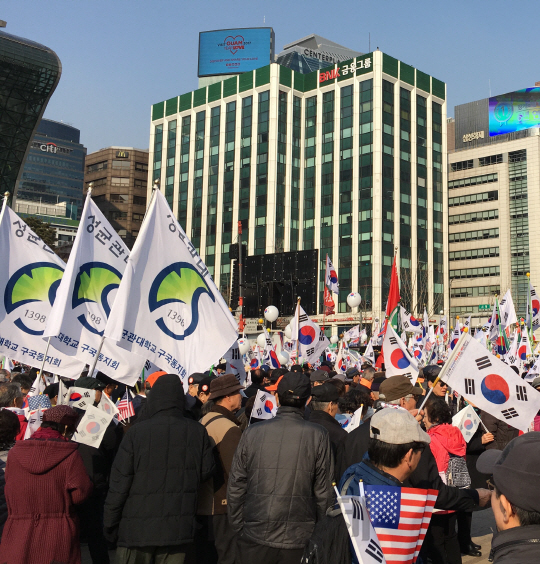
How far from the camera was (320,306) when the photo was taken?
73500mm

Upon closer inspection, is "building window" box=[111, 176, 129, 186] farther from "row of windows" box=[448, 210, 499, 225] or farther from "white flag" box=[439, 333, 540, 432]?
"white flag" box=[439, 333, 540, 432]

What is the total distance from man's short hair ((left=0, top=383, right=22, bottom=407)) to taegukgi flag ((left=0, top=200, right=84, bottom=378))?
1603mm

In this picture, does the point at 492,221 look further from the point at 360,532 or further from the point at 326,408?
the point at 360,532

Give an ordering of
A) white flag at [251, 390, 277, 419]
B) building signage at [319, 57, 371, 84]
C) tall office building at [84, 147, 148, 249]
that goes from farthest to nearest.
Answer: tall office building at [84, 147, 148, 249] < building signage at [319, 57, 371, 84] < white flag at [251, 390, 277, 419]

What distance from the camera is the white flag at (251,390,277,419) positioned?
6.63 metres

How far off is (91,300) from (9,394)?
6.53ft

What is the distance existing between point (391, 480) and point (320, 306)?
70.5 metres

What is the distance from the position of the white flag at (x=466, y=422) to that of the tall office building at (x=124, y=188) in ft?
297

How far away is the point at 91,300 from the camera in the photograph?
8.71m

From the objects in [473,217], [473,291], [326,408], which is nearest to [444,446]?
[326,408]

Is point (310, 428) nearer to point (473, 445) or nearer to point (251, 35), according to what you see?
point (473, 445)

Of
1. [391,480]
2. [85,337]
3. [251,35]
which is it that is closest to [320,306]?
[251,35]

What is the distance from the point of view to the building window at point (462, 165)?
8222cm

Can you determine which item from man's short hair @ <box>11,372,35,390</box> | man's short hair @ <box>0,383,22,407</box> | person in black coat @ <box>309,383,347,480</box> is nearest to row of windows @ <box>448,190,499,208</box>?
man's short hair @ <box>11,372,35,390</box>
